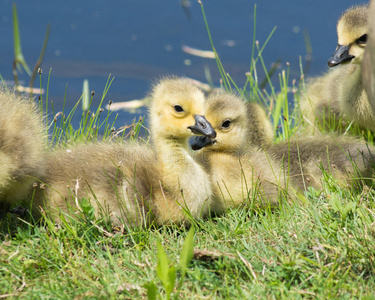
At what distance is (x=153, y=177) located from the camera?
9.12ft

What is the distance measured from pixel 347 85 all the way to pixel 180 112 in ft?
4.03

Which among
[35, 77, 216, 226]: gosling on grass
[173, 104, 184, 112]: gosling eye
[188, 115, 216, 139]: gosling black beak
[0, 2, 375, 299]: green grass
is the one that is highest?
[173, 104, 184, 112]: gosling eye

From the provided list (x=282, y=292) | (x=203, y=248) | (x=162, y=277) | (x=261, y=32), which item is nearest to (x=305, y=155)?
(x=203, y=248)

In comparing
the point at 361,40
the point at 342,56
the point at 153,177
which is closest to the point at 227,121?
the point at 153,177

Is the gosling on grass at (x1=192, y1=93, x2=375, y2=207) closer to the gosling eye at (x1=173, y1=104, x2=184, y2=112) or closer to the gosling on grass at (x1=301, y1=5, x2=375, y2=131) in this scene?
the gosling eye at (x1=173, y1=104, x2=184, y2=112)

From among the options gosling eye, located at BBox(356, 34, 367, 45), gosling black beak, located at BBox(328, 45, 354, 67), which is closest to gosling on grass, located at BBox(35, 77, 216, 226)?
gosling black beak, located at BBox(328, 45, 354, 67)

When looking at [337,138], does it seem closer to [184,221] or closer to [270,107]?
[270,107]

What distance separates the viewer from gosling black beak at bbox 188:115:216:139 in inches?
105

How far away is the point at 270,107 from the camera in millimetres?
4008

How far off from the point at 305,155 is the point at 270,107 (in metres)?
0.90

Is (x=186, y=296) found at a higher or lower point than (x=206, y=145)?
lower

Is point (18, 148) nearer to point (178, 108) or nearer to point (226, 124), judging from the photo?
point (178, 108)

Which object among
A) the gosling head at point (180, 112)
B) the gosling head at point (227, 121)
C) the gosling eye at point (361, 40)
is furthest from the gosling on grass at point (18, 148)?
the gosling eye at point (361, 40)

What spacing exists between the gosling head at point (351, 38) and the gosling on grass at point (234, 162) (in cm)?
64
